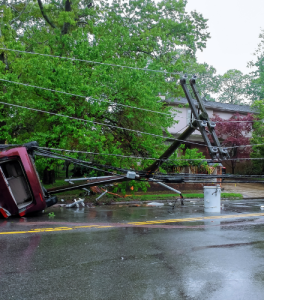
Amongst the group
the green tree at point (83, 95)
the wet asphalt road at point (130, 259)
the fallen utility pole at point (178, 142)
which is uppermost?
the green tree at point (83, 95)

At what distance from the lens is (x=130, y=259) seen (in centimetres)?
687

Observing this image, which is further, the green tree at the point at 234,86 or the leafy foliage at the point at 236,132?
the green tree at the point at 234,86

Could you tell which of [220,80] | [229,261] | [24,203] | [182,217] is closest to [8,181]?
[24,203]

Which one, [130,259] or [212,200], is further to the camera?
[212,200]

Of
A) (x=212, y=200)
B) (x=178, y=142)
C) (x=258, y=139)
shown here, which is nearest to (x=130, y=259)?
(x=178, y=142)

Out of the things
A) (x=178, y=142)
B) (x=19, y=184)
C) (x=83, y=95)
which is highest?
(x=83, y=95)

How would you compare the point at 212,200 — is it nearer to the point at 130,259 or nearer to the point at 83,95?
the point at 83,95

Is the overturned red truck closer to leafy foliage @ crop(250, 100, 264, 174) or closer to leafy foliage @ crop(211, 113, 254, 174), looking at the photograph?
leafy foliage @ crop(211, 113, 254, 174)

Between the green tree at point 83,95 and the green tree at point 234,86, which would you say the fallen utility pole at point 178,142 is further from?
the green tree at point 234,86

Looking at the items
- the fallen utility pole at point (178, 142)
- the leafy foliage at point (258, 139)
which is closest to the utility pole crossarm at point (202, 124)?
the fallen utility pole at point (178, 142)

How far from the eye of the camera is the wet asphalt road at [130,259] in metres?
5.17

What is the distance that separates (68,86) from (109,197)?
6698 millimetres

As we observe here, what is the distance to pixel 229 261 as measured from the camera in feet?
22.6

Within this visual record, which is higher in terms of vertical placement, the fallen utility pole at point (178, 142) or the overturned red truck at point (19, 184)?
the fallen utility pole at point (178, 142)
